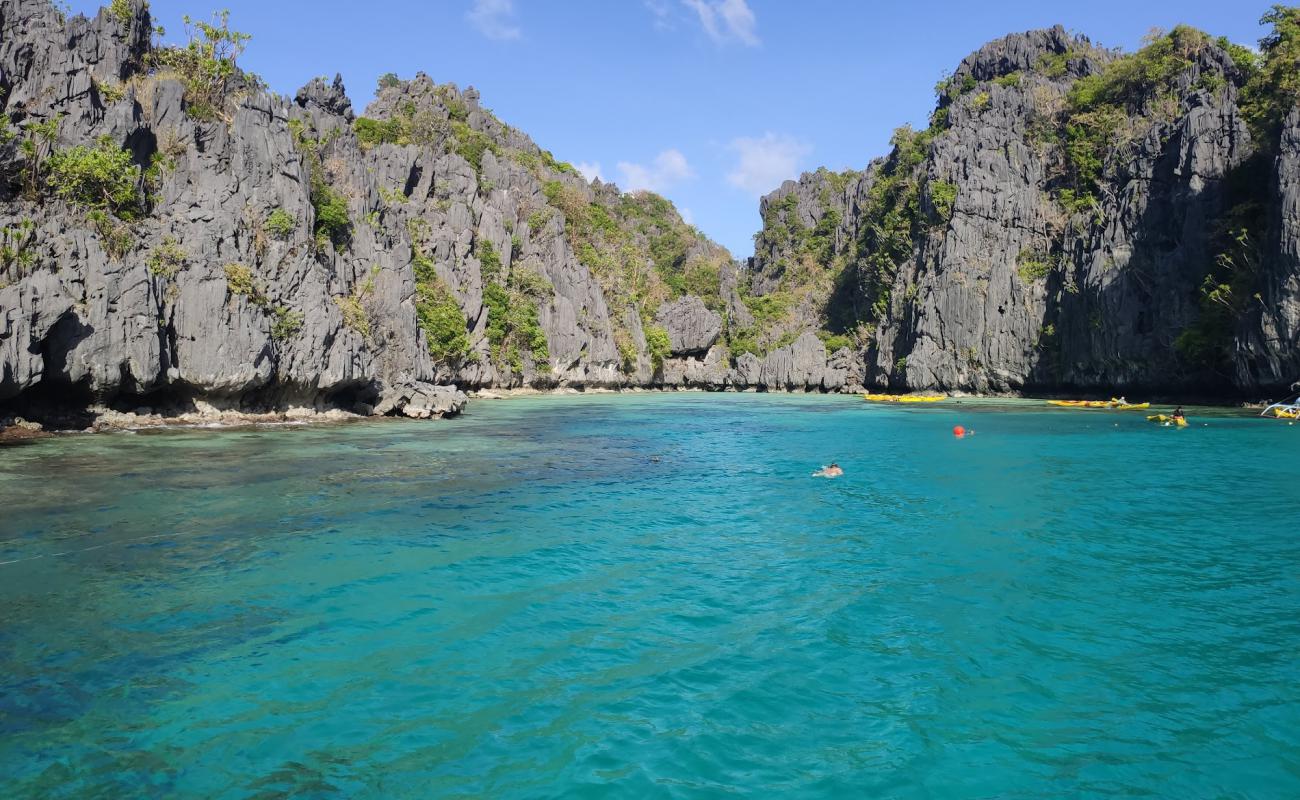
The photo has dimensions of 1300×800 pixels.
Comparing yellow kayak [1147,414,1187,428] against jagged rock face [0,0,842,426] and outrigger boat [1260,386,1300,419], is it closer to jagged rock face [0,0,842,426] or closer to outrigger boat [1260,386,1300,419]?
outrigger boat [1260,386,1300,419]

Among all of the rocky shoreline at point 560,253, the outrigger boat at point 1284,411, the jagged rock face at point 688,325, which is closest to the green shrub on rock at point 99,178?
the rocky shoreline at point 560,253

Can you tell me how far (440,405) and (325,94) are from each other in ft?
133

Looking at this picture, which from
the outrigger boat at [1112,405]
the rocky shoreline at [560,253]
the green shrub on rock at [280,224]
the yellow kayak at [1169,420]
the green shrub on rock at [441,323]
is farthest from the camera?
the green shrub on rock at [441,323]

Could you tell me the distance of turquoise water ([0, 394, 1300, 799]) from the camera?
19.3 feet

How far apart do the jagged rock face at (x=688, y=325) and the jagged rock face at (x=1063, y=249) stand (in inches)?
546

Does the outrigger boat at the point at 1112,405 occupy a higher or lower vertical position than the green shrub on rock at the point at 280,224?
lower

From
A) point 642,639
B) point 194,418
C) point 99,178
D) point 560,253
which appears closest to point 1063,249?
point 560,253

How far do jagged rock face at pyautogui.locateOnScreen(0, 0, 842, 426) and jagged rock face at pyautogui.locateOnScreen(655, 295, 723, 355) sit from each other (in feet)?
99.2

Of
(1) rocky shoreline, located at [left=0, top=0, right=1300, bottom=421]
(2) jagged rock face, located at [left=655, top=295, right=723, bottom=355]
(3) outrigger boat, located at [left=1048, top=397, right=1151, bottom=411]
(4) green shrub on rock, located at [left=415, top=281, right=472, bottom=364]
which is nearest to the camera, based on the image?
(1) rocky shoreline, located at [left=0, top=0, right=1300, bottom=421]

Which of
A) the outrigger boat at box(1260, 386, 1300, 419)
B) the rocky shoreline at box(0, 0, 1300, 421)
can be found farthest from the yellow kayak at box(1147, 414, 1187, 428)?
the rocky shoreline at box(0, 0, 1300, 421)

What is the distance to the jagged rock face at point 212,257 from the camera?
25.7 meters

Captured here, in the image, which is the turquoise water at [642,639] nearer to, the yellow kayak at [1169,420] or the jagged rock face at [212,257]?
the jagged rock face at [212,257]

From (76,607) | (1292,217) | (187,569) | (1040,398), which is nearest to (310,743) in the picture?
(76,607)

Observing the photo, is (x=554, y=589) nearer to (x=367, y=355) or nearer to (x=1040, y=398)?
(x=367, y=355)
